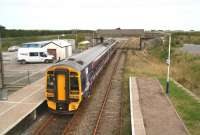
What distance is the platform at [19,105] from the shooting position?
13.7 meters

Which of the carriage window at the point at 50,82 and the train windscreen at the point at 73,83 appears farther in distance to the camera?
the carriage window at the point at 50,82

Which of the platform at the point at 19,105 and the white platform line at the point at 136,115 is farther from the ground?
the platform at the point at 19,105

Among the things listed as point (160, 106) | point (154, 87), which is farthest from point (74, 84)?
point (154, 87)

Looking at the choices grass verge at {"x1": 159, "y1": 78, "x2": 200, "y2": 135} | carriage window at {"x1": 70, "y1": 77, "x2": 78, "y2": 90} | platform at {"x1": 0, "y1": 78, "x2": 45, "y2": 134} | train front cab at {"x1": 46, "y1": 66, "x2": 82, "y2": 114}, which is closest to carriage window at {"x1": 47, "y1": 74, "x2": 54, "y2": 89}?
train front cab at {"x1": 46, "y1": 66, "x2": 82, "y2": 114}

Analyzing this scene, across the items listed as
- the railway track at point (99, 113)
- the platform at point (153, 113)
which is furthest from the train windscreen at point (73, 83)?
the platform at point (153, 113)

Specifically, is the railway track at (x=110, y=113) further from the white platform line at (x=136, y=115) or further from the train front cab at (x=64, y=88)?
the train front cab at (x=64, y=88)

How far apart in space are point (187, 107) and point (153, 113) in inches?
125

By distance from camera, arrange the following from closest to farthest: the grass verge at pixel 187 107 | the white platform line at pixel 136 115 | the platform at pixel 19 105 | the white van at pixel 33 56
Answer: the white platform line at pixel 136 115 → the platform at pixel 19 105 → the grass verge at pixel 187 107 → the white van at pixel 33 56

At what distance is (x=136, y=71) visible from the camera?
3366 centimetres

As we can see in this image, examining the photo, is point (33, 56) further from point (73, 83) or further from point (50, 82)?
point (73, 83)

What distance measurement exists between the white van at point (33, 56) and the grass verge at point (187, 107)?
19.4 m

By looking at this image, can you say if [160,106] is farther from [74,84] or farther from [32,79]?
[32,79]

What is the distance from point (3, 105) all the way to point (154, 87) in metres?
12.3

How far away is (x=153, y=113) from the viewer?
1622cm
